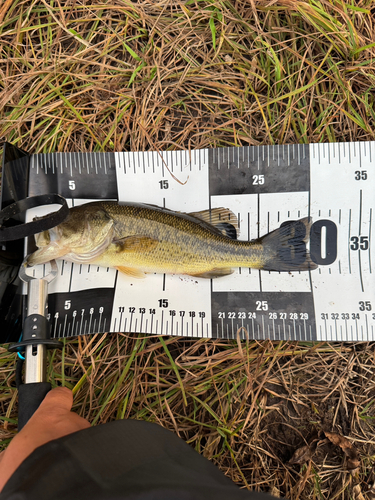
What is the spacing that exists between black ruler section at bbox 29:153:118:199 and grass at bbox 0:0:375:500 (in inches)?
5.7

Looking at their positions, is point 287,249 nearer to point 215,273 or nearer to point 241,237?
point 241,237

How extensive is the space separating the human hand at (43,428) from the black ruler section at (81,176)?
170 centimetres

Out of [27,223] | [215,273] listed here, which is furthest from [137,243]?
[27,223]

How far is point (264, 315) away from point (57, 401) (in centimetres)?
172

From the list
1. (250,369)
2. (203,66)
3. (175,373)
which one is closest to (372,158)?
(203,66)

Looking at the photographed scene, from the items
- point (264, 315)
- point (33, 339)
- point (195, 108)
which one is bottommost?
point (33, 339)

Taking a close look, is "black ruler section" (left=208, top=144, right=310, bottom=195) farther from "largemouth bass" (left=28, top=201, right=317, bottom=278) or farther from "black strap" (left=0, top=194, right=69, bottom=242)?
"black strap" (left=0, top=194, right=69, bottom=242)

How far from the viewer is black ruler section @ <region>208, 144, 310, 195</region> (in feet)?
9.75

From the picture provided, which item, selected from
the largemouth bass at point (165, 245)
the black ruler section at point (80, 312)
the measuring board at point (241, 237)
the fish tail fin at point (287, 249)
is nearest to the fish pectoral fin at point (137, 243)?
the largemouth bass at point (165, 245)

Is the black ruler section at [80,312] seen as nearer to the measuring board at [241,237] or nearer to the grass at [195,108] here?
the measuring board at [241,237]

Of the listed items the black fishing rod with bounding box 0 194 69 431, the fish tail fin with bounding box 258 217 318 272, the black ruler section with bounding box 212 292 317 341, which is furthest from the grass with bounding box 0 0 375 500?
the fish tail fin with bounding box 258 217 318 272

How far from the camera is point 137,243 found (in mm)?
2803

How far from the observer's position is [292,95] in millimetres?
3061

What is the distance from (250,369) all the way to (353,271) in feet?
4.05
